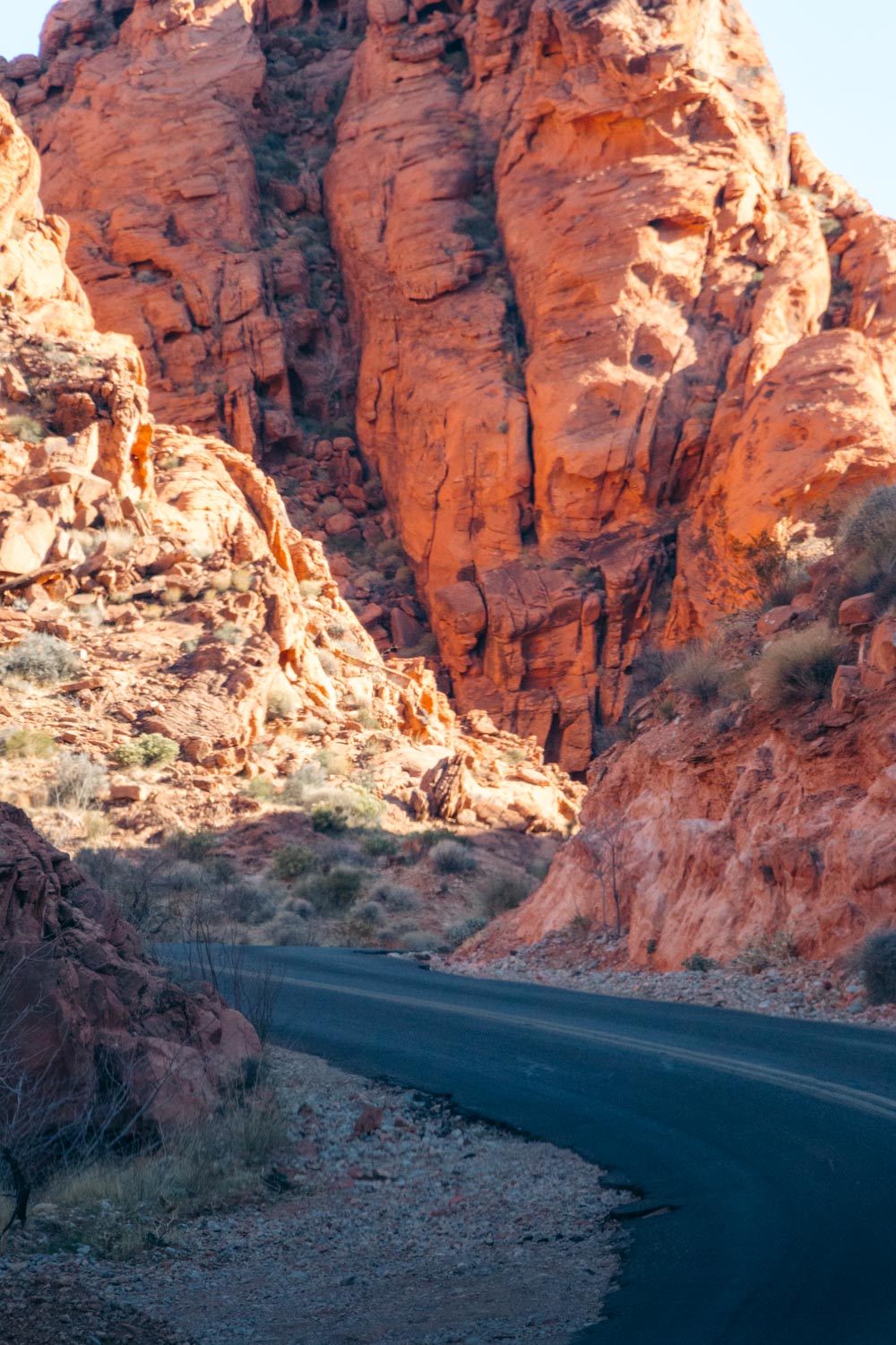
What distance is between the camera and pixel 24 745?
27031mm

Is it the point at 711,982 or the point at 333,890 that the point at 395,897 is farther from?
the point at 711,982

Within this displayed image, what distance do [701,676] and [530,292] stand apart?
31.4 meters

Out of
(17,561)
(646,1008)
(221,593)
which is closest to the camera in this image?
(646,1008)

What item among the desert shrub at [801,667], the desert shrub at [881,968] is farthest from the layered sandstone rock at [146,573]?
the desert shrub at [881,968]

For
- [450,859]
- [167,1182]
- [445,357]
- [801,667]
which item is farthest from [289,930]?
[445,357]

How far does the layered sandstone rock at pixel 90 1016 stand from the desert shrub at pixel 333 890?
53.0 feet

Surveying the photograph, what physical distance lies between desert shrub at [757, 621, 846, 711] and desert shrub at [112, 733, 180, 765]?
597 inches

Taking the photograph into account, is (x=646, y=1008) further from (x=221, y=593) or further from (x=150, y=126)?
(x=150, y=126)

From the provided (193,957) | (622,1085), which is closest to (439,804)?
(193,957)

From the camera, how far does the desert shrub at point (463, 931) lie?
22.5 meters

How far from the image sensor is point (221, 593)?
32.3 m

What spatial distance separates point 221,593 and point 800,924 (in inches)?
842

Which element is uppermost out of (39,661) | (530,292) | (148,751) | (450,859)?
(530,292)

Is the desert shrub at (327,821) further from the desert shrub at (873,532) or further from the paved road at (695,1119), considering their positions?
the desert shrub at (873,532)
